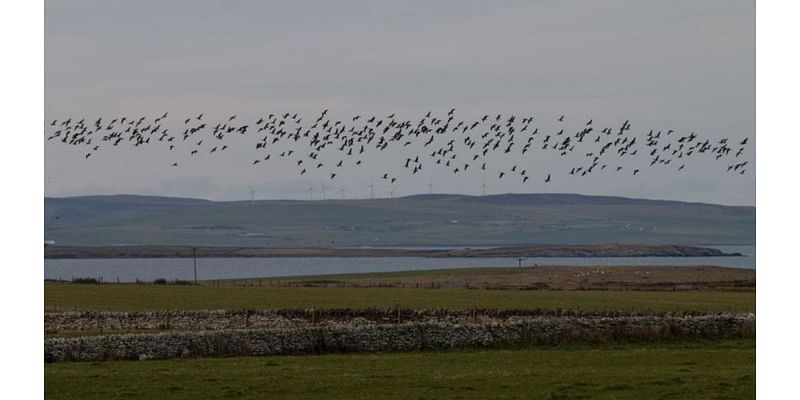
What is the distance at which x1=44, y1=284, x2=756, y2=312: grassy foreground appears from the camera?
70438 mm

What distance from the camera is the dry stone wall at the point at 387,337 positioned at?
149 ft

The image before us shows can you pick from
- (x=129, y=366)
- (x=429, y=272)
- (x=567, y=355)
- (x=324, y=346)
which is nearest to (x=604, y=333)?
(x=567, y=355)

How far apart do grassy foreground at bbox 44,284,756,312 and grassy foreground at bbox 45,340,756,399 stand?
22.9 metres

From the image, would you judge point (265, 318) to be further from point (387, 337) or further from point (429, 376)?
point (429, 376)

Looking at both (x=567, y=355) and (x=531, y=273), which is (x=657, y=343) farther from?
(x=531, y=273)

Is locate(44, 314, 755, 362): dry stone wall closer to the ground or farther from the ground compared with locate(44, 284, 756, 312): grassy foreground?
farther from the ground

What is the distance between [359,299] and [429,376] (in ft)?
127

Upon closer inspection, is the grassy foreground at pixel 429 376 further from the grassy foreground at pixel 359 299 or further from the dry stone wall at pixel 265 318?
the grassy foreground at pixel 359 299

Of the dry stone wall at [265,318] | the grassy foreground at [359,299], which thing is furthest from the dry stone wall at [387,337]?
the grassy foreground at [359,299]

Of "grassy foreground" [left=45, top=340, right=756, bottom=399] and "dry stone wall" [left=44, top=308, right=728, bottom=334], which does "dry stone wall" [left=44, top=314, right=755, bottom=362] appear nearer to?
"grassy foreground" [left=45, top=340, right=756, bottom=399]

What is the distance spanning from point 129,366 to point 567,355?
50.3 ft

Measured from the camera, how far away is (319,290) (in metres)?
89.6

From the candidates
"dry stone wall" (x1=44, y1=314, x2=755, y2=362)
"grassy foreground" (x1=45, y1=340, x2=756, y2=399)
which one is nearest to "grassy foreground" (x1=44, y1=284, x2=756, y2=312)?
"dry stone wall" (x1=44, y1=314, x2=755, y2=362)

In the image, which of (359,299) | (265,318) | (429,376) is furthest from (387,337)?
(359,299)
